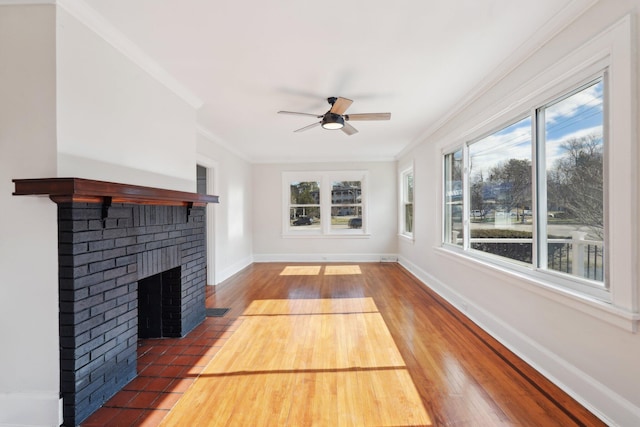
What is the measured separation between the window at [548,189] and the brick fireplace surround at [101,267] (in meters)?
3.05

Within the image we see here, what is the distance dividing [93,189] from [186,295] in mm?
1650

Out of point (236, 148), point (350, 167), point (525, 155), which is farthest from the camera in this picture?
point (350, 167)

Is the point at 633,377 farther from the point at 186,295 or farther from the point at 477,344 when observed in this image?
the point at 186,295

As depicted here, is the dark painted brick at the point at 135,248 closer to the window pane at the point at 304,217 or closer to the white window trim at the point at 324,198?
the white window trim at the point at 324,198

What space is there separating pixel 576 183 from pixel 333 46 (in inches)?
79.4

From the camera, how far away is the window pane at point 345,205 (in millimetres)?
7250

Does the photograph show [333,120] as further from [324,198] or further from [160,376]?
[324,198]

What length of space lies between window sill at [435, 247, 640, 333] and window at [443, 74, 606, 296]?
11 cm

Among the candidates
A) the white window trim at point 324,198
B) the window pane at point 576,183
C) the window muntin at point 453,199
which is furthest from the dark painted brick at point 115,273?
the white window trim at point 324,198

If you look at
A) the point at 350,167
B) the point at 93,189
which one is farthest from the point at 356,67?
the point at 350,167

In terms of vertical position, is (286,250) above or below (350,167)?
below

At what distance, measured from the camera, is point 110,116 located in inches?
84.1

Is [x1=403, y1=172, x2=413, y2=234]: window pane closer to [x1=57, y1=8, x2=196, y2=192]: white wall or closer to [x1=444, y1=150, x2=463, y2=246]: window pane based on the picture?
[x1=444, y1=150, x2=463, y2=246]: window pane

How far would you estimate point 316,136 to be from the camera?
16.5ft
